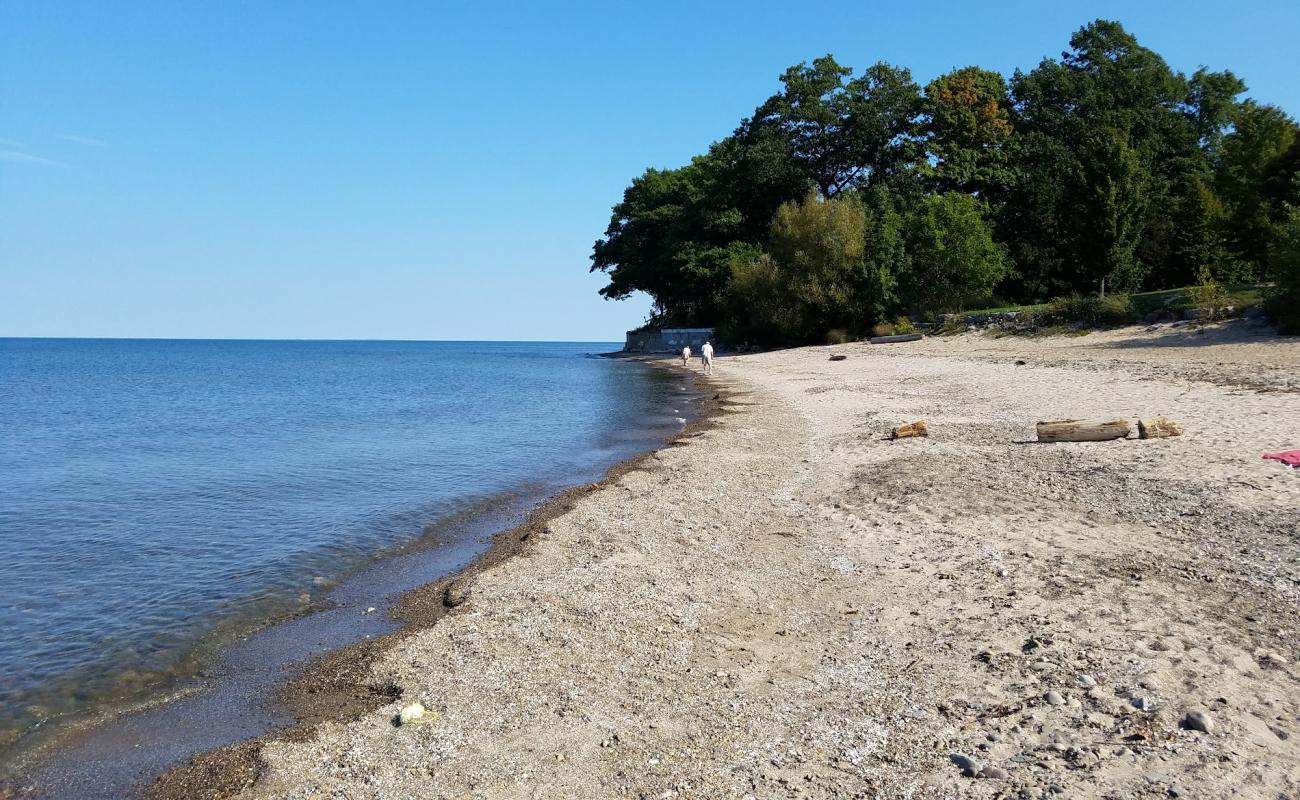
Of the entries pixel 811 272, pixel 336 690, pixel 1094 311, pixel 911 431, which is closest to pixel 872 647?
pixel 336 690

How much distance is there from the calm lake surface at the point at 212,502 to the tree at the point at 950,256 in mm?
21353

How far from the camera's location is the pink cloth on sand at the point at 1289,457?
1010cm

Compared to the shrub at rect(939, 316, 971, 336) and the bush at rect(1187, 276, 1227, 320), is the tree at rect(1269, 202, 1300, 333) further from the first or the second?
the shrub at rect(939, 316, 971, 336)

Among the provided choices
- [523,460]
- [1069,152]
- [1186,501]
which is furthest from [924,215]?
[1186,501]

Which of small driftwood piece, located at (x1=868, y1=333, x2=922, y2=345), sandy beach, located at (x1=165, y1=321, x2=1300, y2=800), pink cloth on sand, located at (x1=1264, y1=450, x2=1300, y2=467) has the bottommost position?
sandy beach, located at (x1=165, y1=321, x2=1300, y2=800)

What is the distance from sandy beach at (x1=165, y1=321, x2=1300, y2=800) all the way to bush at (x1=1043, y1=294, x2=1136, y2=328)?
21.6m

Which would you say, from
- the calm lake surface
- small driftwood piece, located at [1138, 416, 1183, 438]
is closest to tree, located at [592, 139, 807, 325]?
the calm lake surface

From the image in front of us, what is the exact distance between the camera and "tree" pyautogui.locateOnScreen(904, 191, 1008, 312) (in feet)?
152

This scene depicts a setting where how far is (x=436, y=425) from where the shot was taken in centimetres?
2744

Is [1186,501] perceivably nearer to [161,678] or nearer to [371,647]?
[371,647]

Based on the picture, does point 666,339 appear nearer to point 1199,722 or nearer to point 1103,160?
point 1103,160

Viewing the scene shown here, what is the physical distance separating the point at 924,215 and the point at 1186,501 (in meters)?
43.3

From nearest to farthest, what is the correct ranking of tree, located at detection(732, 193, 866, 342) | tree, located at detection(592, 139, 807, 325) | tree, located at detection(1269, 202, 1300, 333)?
tree, located at detection(1269, 202, 1300, 333) → tree, located at detection(732, 193, 866, 342) → tree, located at detection(592, 139, 807, 325)

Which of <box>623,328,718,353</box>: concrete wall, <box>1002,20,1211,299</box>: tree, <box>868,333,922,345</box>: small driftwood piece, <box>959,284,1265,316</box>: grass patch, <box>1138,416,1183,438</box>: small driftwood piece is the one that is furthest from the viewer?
<box>623,328,718,353</box>: concrete wall
